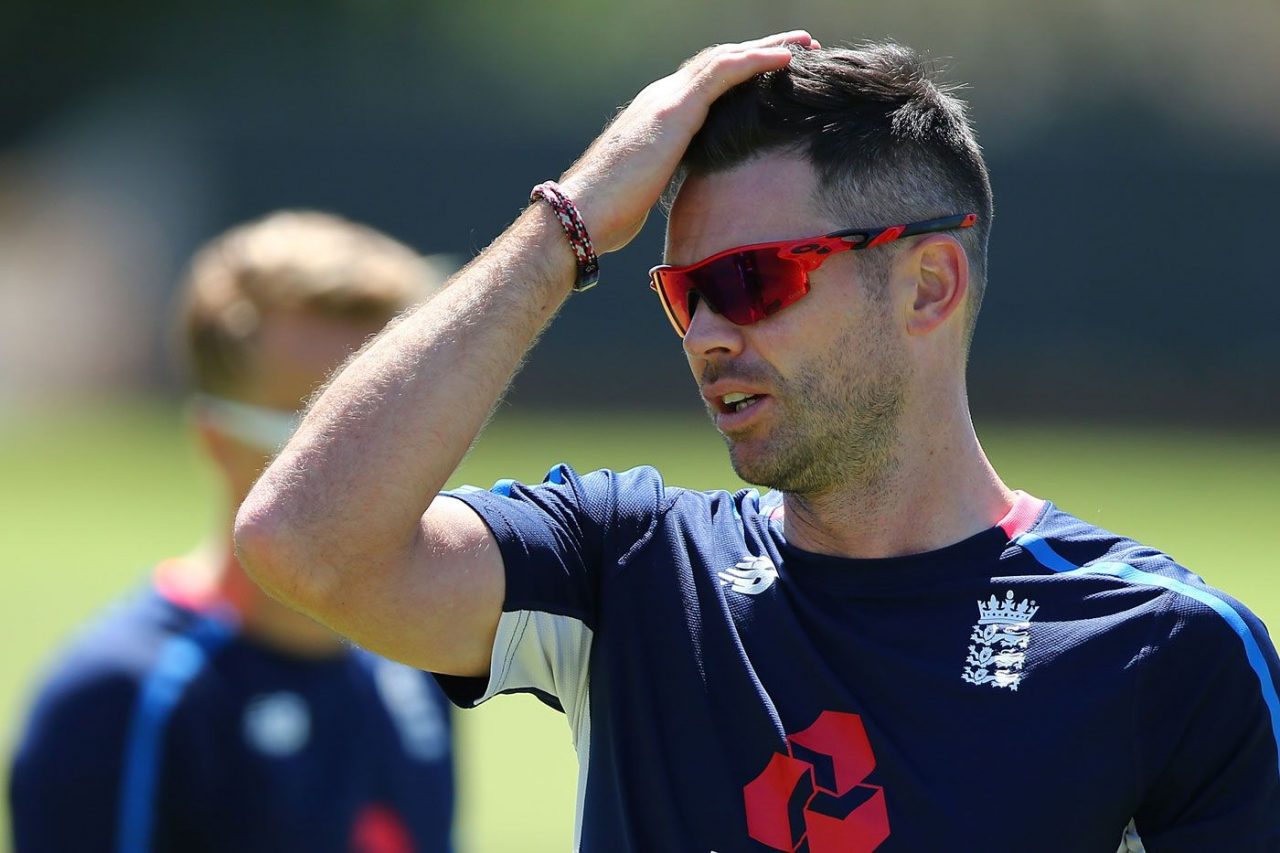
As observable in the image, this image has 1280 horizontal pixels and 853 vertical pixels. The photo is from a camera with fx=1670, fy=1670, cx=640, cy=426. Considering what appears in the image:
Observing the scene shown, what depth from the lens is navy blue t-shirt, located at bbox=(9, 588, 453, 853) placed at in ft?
11.7

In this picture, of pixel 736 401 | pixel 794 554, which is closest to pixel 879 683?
pixel 794 554

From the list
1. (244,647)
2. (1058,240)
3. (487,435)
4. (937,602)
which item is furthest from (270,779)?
(1058,240)

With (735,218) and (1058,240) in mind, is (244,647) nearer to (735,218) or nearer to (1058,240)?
(735,218)

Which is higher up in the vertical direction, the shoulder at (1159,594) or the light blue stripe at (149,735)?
the shoulder at (1159,594)

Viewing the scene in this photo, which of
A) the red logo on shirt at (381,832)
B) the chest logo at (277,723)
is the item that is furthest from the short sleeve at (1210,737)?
the chest logo at (277,723)

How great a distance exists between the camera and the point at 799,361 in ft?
10.1

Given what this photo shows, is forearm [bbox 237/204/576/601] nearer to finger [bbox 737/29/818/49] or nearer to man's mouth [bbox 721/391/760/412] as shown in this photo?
man's mouth [bbox 721/391/760/412]

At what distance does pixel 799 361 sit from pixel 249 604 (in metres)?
1.68

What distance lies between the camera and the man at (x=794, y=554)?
276 centimetres

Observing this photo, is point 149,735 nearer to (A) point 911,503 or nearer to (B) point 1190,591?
(A) point 911,503

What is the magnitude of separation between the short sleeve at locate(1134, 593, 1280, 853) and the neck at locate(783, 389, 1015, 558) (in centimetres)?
47

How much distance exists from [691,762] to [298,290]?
1966mm

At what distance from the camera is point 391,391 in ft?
9.73

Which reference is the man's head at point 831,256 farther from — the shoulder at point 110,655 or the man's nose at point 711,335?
the shoulder at point 110,655
